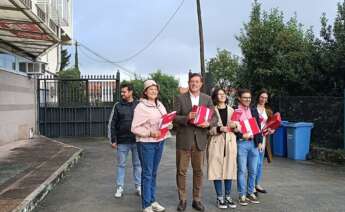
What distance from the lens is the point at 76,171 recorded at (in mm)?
11844

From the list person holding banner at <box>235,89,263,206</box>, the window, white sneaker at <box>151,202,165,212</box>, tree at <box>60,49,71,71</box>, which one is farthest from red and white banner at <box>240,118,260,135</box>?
tree at <box>60,49,71,71</box>

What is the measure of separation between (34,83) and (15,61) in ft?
9.97

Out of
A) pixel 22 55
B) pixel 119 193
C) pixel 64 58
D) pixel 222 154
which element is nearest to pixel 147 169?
pixel 222 154

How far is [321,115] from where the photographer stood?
1472 cm

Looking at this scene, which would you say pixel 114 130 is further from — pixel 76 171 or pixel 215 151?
pixel 76 171

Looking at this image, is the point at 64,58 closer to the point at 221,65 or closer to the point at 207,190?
the point at 221,65

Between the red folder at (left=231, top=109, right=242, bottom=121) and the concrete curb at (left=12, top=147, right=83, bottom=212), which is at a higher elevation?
the red folder at (left=231, top=109, right=242, bottom=121)

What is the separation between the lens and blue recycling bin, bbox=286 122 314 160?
1434 centimetres

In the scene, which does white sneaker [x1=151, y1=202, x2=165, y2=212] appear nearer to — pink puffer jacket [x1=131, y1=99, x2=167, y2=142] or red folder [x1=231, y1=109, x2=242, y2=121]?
pink puffer jacket [x1=131, y1=99, x2=167, y2=142]

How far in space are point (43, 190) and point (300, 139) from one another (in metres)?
8.03

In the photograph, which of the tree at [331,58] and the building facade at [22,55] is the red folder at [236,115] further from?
the tree at [331,58]

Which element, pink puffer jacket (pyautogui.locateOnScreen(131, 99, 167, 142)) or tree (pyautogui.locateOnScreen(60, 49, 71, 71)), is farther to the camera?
tree (pyautogui.locateOnScreen(60, 49, 71, 71))

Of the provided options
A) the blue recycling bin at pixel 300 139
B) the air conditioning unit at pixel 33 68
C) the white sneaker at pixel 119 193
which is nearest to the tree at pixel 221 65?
the air conditioning unit at pixel 33 68

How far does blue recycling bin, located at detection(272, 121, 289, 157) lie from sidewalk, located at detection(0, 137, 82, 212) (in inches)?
225
